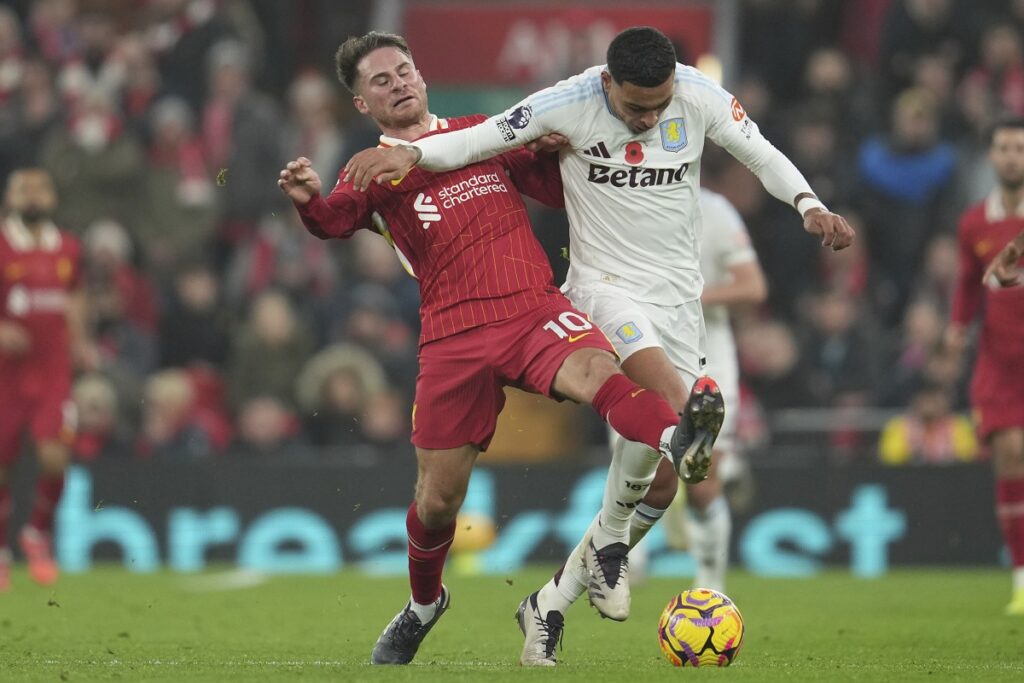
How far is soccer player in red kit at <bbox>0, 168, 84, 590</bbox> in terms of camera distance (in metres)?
12.8

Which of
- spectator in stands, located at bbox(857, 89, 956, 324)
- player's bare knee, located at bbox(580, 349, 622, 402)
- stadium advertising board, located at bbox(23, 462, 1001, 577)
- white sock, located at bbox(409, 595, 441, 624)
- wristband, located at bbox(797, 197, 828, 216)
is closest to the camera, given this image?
player's bare knee, located at bbox(580, 349, 622, 402)

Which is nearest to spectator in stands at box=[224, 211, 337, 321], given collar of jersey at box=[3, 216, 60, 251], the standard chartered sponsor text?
collar of jersey at box=[3, 216, 60, 251]

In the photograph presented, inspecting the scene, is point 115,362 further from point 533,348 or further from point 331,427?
point 533,348

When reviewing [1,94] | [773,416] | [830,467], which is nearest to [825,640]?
[830,467]

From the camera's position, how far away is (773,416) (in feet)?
49.5

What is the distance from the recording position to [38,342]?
12953 mm

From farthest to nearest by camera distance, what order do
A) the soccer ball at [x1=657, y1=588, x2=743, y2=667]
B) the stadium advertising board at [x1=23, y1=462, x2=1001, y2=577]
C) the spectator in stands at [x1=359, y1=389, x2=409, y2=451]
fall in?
the spectator in stands at [x1=359, y1=389, x2=409, y2=451]
the stadium advertising board at [x1=23, y1=462, x2=1001, y2=577]
the soccer ball at [x1=657, y1=588, x2=743, y2=667]

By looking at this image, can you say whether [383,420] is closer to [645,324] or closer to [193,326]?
[193,326]

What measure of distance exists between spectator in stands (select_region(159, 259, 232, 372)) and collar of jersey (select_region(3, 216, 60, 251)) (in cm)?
313

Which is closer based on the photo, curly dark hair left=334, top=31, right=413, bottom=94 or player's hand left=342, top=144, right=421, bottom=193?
player's hand left=342, top=144, right=421, bottom=193

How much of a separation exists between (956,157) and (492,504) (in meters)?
5.01

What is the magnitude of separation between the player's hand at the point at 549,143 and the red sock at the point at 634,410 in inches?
46.3

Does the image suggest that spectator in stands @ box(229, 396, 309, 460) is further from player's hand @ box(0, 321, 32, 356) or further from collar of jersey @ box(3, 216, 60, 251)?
collar of jersey @ box(3, 216, 60, 251)

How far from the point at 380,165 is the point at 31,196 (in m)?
6.20
